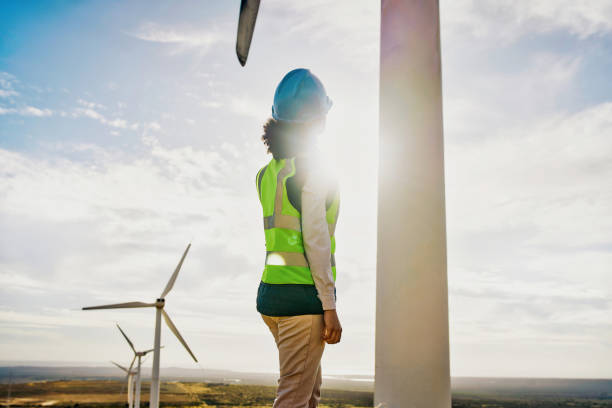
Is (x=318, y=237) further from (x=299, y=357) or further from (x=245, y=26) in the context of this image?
(x=245, y=26)

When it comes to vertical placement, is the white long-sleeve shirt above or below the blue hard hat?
below

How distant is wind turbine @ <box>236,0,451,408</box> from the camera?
337cm

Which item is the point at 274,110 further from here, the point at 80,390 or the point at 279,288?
the point at 80,390

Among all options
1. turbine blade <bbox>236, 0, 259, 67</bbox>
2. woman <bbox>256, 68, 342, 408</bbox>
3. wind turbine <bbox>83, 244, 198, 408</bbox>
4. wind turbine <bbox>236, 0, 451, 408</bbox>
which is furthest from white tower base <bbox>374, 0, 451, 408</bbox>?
wind turbine <bbox>83, 244, 198, 408</bbox>

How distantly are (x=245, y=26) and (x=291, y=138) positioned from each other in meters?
2.93

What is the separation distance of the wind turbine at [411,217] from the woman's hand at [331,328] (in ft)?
1.96

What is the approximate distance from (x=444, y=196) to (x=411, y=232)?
1.32 ft

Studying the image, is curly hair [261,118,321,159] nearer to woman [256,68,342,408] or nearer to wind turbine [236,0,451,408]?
woman [256,68,342,408]

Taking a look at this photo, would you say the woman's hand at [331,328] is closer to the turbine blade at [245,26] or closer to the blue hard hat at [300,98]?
the blue hard hat at [300,98]

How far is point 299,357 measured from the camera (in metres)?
2.97

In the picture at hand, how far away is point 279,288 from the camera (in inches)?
120

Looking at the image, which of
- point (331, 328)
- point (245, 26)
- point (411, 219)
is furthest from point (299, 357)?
point (245, 26)

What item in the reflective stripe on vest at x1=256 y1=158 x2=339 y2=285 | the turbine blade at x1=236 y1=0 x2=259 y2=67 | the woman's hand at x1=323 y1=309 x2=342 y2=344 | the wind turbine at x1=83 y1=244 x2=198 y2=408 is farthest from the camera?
the wind turbine at x1=83 y1=244 x2=198 y2=408

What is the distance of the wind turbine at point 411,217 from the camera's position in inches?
133
